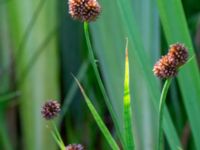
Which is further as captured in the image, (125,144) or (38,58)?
(38,58)

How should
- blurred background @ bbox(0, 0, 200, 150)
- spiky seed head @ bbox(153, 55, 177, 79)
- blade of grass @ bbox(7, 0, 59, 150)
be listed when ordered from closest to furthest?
spiky seed head @ bbox(153, 55, 177, 79)
blurred background @ bbox(0, 0, 200, 150)
blade of grass @ bbox(7, 0, 59, 150)

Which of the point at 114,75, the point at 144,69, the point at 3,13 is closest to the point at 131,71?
the point at 114,75

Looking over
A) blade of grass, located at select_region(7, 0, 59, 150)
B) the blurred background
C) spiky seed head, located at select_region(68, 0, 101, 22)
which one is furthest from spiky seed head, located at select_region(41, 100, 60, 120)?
blade of grass, located at select_region(7, 0, 59, 150)

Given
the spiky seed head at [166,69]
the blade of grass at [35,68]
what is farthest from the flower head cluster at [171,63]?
the blade of grass at [35,68]

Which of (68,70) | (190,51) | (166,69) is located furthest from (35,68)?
(166,69)

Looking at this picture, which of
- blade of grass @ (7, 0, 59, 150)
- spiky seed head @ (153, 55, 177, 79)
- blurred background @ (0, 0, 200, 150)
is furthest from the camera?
blade of grass @ (7, 0, 59, 150)

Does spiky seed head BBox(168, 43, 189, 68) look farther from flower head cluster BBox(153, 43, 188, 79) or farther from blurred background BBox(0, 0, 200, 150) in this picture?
blurred background BBox(0, 0, 200, 150)

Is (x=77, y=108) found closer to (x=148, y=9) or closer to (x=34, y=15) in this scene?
(x=34, y=15)
